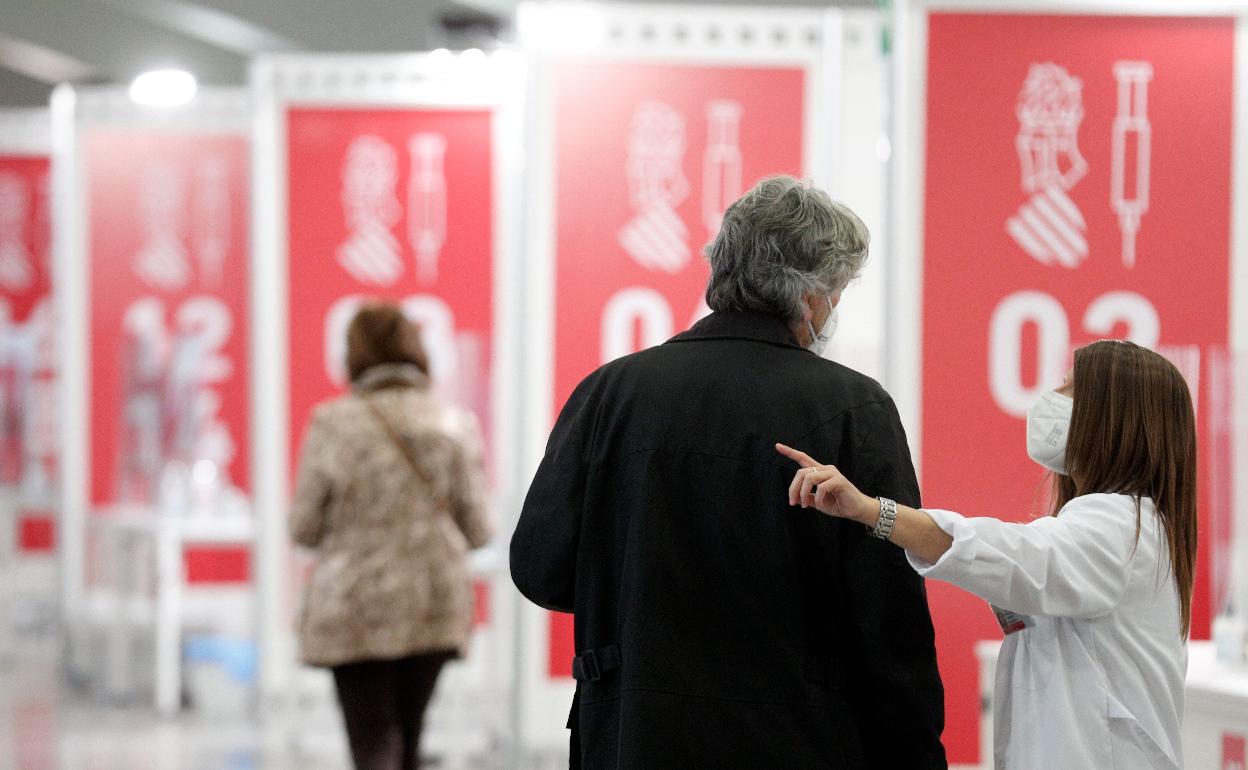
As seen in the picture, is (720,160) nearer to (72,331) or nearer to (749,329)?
(749,329)

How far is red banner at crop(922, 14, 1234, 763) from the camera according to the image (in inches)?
117

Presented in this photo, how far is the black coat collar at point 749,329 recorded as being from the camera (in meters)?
1.78

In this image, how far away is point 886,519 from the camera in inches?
64.3

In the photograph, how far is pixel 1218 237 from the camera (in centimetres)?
298

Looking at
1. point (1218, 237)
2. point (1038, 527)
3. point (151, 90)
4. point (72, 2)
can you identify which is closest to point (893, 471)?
point (1038, 527)

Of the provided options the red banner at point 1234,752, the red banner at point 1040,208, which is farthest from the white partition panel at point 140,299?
the red banner at point 1234,752

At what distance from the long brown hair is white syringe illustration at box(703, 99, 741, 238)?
2.28 m

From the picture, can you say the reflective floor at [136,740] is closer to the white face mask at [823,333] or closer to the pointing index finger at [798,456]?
the white face mask at [823,333]

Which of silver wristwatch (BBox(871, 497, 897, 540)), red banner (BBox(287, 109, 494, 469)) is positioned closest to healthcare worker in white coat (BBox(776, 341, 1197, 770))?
silver wristwatch (BBox(871, 497, 897, 540))

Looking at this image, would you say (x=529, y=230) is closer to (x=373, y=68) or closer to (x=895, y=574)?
(x=373, y=68)

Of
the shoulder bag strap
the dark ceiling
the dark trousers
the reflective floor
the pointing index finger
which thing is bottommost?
the reflective floor

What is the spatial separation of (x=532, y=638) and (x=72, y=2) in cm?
767

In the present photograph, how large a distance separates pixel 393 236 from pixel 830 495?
389cm

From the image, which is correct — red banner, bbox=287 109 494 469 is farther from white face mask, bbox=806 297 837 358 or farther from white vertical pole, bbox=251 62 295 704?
white face mask, bbox=806 297 837 358
